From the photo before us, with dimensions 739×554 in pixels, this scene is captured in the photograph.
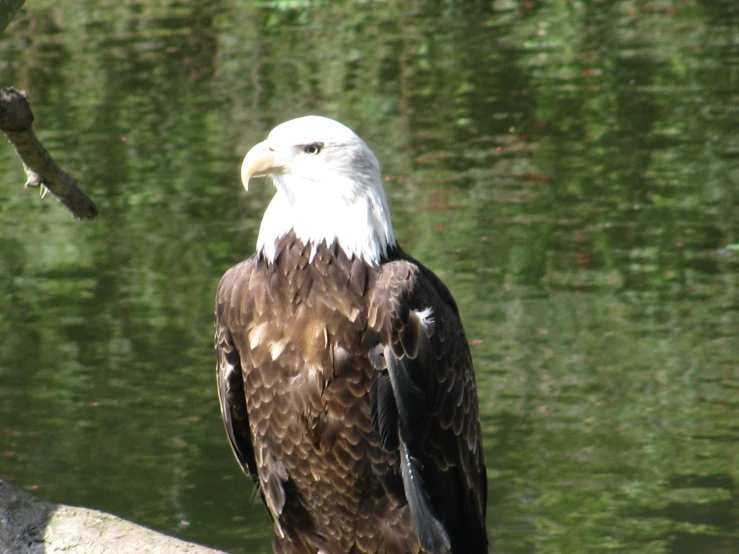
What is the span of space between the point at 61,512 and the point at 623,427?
3107mm

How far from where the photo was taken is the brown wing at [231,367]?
11.9 ft

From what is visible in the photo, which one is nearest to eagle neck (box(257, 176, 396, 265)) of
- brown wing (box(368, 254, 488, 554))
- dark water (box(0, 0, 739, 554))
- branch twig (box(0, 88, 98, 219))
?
brown wing (box(368, 254, 488, 554))

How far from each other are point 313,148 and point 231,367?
74 centimetres

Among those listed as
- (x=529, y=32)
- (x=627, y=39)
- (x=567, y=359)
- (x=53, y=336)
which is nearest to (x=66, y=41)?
(x=529, y=32)

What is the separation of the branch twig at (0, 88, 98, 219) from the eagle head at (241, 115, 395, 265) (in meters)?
0.80

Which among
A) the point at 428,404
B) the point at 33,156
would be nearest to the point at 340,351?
the point at 428,404

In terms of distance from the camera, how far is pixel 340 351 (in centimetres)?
343

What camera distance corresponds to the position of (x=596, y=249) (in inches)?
300

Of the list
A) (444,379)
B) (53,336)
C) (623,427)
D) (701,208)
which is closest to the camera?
(444,379)

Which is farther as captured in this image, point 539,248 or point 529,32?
point 529,32

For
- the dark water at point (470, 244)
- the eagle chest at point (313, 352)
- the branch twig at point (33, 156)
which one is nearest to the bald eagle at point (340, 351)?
the eagle chest at point (313, 352)

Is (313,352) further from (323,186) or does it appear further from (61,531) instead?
(61,531)

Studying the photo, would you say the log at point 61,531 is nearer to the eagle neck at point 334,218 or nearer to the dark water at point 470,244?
the eagle neck at point 334,218

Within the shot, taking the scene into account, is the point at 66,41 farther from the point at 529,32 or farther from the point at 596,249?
the point at 596,249
